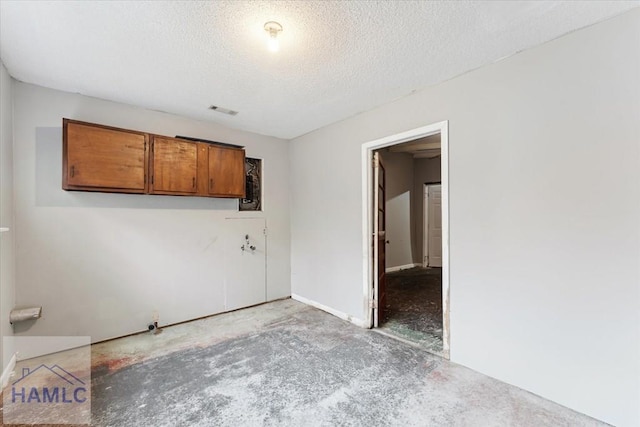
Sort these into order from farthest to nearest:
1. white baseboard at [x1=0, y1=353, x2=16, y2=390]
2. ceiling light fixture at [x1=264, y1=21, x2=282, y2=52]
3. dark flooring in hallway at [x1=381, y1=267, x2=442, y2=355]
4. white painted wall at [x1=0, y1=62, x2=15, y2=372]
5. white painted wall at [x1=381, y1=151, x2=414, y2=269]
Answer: white painted wall at [x1=381, y1=151, x2=414, y2=269]
dark flooring in hallway at [x1=381, y1=267, x2=442, y2=355]
white painted wall at [x1=0, y1=62, x2=15, y2=372]
white baseboard at [x1=0, y1=353, x2=16, y2=390]
ceiling light fixture at [x1=264, y1=21, x2=282, y2=52]

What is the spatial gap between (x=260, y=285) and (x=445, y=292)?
8.69 ft

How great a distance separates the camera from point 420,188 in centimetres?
723

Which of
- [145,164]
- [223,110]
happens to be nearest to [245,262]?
[145,164]

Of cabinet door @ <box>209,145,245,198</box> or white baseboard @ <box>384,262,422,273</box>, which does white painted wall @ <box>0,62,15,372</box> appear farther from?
white baseboard @ <box>384,262,422,273</box>

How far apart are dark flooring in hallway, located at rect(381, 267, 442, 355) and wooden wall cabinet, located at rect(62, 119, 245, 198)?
258 cm

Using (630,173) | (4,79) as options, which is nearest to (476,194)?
(630,173)

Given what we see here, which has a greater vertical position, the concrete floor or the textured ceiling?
the textured ceiling

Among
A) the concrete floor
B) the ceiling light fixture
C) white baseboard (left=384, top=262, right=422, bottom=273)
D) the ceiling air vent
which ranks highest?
the ceiling air vent

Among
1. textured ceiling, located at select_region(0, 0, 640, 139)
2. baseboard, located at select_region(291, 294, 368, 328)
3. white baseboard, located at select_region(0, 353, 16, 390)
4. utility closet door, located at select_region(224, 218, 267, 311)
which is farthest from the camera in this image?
utility closet door, located at select_region(224, 218, 267, 311)

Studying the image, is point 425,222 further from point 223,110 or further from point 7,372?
point 7,372

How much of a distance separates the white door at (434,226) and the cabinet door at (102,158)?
6.24 meters

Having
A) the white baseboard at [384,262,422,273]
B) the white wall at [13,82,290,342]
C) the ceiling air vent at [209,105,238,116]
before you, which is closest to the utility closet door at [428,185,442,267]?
the white baseboard at [384,262,422,273]

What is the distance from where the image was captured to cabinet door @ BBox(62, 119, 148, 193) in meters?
2.58

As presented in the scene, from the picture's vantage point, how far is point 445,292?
2533 millimetres
